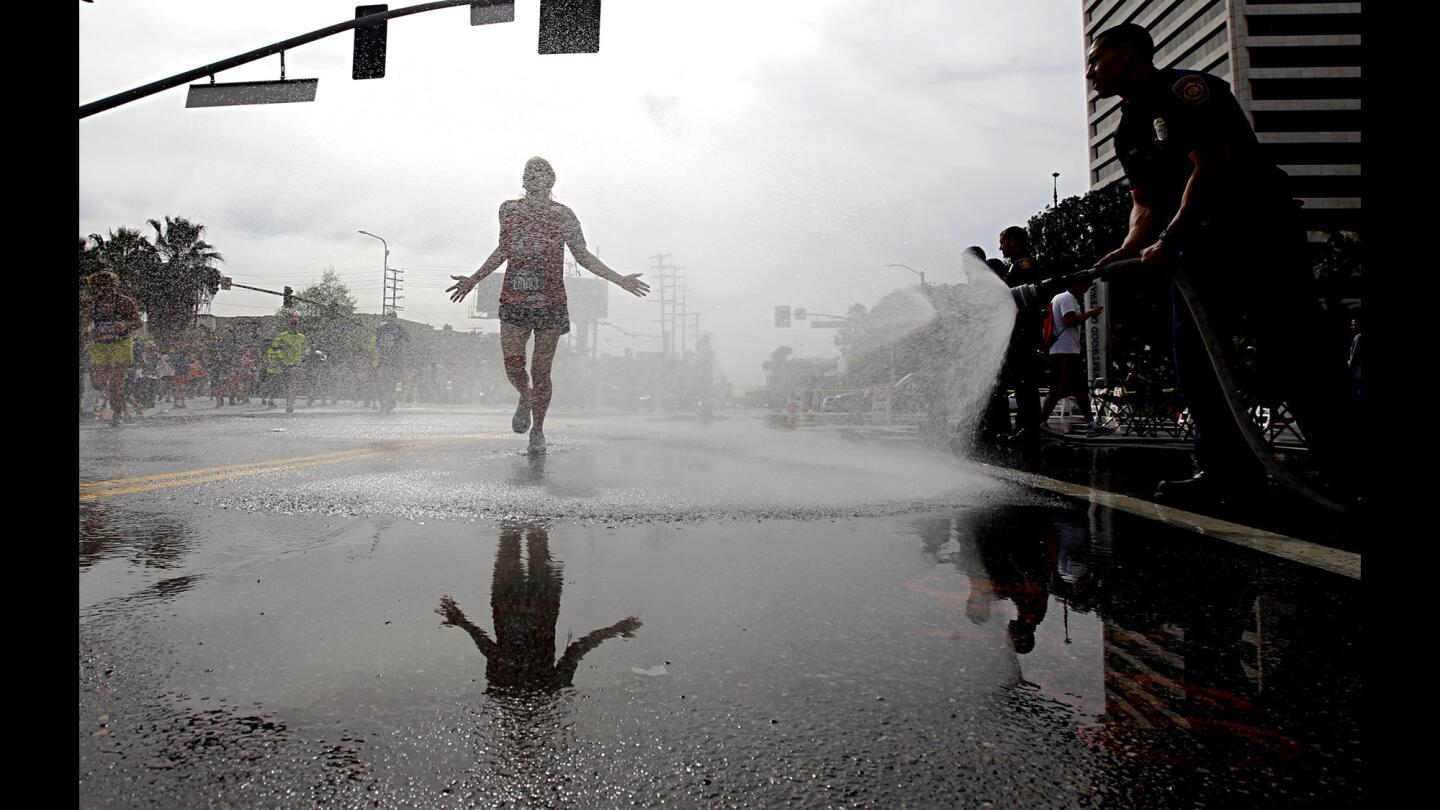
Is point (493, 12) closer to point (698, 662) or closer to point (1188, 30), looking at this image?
point (698, 662)

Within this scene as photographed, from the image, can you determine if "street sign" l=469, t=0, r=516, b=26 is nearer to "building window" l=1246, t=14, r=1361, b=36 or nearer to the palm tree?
the palm tree

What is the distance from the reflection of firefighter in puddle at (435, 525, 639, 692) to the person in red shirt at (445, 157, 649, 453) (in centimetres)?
410

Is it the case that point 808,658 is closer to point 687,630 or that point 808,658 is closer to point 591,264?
point 687,630

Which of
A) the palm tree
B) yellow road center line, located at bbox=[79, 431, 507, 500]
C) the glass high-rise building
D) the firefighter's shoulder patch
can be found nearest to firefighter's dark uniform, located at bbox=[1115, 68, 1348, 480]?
the firefighter's shoulder patch

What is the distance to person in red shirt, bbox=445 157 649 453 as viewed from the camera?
6711mm

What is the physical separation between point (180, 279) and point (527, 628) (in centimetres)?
5378

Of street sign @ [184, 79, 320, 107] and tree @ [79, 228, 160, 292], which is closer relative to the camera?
street sign @ [184, 79, 320, 107]

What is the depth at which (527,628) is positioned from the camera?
Result: 1961 mm

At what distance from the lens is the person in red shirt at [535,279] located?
6.71 meters

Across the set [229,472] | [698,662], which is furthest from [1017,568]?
[229,472]

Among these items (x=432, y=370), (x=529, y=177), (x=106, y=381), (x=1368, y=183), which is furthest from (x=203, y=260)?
(x=1368, y=183)
